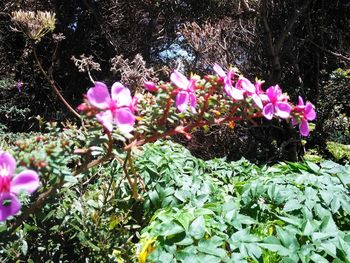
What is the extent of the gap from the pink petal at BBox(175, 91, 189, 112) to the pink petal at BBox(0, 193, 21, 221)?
0.48 metres

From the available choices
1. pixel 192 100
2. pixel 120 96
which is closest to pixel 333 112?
pixel 192 100

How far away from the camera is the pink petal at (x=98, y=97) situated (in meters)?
1.03

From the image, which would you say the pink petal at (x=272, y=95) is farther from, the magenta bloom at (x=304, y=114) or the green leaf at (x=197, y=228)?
the green leaf at (x=197, y=228)

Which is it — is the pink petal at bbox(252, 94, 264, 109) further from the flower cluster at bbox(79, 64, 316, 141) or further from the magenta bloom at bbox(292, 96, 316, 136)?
the magenta bloom at bbox(292, 96, 316, 136)

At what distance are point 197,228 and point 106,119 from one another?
593mm

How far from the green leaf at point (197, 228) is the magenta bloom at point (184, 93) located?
424 millimetres

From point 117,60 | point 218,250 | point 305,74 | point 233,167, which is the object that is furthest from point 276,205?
point 305,74

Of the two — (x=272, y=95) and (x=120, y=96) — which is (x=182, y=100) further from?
(x=272, y=95)

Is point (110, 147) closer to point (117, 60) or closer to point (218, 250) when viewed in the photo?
point (218, 250)

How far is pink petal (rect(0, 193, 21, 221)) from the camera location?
919 millimetres

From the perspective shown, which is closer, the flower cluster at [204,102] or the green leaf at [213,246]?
the flower cluster at [204,102]

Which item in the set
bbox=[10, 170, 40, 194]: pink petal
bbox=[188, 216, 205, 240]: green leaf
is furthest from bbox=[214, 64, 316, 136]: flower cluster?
bbox=[10, 170, 40, 194]: pink petal

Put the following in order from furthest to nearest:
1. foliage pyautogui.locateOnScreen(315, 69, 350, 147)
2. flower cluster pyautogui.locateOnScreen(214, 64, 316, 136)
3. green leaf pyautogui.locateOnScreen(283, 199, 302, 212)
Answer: foliage pyautogui.locateOnScreen(315, 69, 350, 147)
green leaf pyautogui.locateOnScreen(283, 199, 302, 212)
flower cluster pyautogui.locateOnScreen(214, 64, 316, 136)

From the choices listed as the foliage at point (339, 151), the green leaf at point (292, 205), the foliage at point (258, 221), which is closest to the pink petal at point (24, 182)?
the foliage at point (258, 221)
